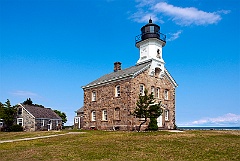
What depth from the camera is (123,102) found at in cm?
3064

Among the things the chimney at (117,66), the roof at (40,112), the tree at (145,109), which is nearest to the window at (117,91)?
the tree at (145,109)

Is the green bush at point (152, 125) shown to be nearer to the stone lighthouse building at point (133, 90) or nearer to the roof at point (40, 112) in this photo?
the stone lighthouse building at point (133, 90)

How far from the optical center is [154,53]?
3425 centimetres

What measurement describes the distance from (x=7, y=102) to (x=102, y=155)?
40535 mm

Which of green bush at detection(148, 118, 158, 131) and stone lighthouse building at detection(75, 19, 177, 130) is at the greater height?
stone lighthouse building at detection(75, 19, 177, 130)

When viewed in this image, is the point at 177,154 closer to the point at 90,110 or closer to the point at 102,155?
the point at 102,155

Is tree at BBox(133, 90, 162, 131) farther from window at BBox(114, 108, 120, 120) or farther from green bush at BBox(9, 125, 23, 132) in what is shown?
green bush at BBox(9, 125, 23, 132)

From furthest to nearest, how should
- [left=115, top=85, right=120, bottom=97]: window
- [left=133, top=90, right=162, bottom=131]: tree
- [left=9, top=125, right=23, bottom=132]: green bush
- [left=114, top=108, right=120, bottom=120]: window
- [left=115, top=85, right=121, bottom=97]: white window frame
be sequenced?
[left=9, top=125, right=23, bottom=132]: green bush
[left=115, top=85, right=120, bottom=97]: window
[left=115, top=85, right=121, bottom=97]: white window frame
[left=114, top=108, right=120, bottom=120]: window
[left=133, top=90, right=162, bottom=131]: tree

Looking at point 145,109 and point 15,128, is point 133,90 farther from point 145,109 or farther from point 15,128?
point 15,128

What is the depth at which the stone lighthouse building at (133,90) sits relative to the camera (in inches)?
1189

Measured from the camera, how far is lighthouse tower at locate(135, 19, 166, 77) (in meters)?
33.9

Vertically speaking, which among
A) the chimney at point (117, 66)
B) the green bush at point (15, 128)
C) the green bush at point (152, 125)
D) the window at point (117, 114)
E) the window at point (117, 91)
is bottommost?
the green bush at point (15, 128)

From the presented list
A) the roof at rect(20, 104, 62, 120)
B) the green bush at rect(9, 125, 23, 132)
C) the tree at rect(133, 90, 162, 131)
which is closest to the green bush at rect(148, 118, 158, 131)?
the tree at rect(133, 90, 162, 131)

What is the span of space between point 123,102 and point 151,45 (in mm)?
9186
